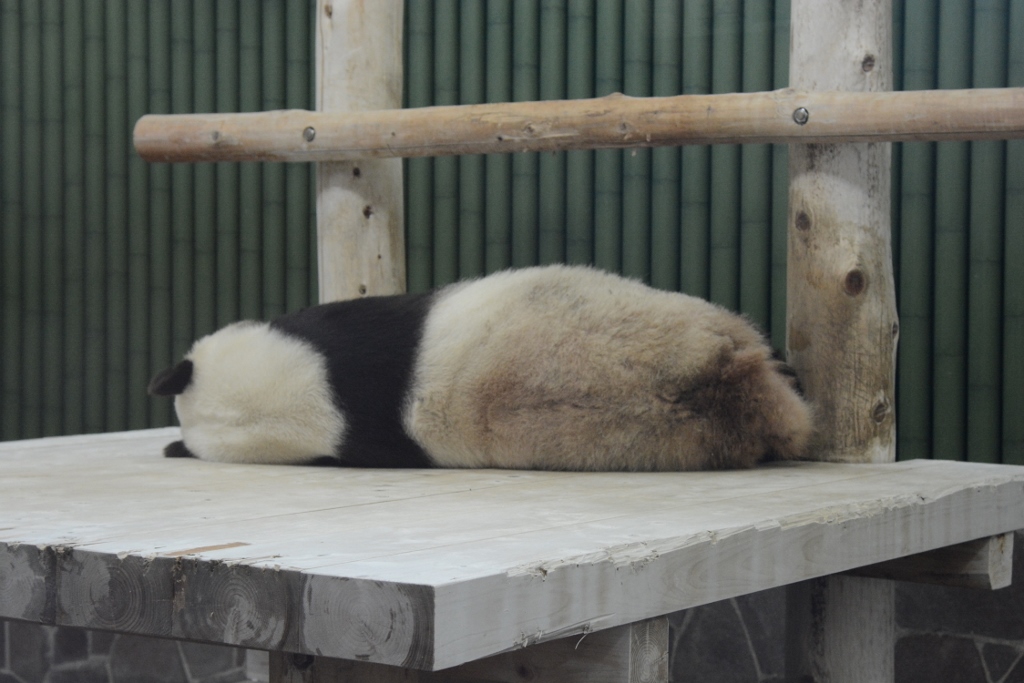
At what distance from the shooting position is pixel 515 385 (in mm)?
2496

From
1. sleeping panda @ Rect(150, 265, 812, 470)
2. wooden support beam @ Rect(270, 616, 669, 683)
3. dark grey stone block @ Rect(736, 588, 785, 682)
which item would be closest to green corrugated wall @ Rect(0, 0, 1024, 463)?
dark grey stone block @ Rect(736, 588, 785, 682)

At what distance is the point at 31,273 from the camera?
4.73 metres

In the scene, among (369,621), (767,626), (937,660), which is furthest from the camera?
(767,626)

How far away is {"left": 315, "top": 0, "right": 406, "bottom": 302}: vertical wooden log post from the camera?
332 cm

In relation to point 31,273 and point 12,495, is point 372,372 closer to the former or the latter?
point 12,495

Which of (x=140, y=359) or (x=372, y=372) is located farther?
(x=140, y=359)

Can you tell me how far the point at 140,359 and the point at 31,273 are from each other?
0.57m

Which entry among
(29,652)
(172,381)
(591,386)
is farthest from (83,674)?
(591,386)

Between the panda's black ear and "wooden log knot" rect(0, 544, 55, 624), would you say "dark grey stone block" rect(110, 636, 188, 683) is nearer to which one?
the panda's black ear

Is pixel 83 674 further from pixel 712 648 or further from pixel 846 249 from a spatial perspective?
pixel 846 249

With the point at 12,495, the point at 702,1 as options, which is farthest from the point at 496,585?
the point at 702,1

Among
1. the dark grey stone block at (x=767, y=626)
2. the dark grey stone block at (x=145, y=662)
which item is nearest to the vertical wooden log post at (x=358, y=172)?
the dark grey stone block at (x=767, y=626)

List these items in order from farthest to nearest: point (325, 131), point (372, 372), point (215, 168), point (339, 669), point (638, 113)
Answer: point (215, 168) → point (325, 131) → point (638, 113) → point (372, 372) → point (339, 669)

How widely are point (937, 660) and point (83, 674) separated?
2.73 m
